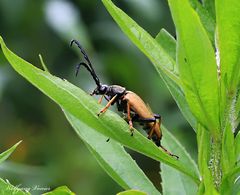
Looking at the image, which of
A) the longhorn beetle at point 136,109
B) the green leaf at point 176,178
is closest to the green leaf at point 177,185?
the green leaf at point 176,178

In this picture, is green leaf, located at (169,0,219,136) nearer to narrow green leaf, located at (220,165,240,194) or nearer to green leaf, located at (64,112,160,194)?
narrow green leaf, located at (220,165,240,194)

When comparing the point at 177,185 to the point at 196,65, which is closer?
the point at 196,65

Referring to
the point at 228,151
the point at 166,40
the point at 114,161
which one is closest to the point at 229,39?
the point at 228,151

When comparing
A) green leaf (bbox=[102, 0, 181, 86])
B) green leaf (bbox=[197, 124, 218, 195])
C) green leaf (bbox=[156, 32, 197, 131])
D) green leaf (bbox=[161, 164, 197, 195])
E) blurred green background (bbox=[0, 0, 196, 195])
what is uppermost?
green leaf (bbox=[102, 0, 181, 86])

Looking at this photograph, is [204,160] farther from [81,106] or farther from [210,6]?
[210,6]

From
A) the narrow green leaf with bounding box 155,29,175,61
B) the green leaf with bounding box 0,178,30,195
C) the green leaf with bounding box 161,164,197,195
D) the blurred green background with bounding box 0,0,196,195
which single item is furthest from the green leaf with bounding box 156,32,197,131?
the blurred green background with bounding box 0,0,196,195

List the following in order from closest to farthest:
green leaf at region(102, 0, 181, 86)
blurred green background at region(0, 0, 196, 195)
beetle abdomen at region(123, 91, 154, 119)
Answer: green leaf at region(102, 0, 181, 86)
beetle abdomen at region(123, 91, 154, 119)
blurred green background at region(0, 0, 196, 195)

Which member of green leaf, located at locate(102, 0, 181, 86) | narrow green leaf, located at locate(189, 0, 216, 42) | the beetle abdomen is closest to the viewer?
green leaf, located at locate(102, 0, 181, 86)
